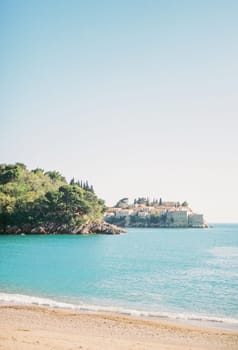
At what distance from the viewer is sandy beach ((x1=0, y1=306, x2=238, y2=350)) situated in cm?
1296

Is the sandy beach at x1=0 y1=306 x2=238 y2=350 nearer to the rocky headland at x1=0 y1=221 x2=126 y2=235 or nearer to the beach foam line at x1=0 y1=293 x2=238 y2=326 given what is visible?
the beach foam line at x1=0 y1=293 x2=238 y2=326

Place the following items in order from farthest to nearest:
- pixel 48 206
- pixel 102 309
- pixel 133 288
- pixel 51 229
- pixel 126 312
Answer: pixel 51 229 < pixel 48 206 < pixel 133 288 < pixel 102 309 < pixel 126 312

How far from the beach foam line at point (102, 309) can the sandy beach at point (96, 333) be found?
125 centimetres

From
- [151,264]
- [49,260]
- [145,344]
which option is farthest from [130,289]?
Answer: [49,260]

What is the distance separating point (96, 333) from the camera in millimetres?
15195

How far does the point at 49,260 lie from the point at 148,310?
98.3ft

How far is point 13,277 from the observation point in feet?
108

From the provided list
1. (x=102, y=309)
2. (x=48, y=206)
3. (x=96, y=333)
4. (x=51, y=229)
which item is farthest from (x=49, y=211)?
(x=96, y=333)

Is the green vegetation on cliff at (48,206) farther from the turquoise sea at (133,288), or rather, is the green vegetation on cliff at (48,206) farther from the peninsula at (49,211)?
the turquoise sea at (133,288)

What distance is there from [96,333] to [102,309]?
17.9 ft

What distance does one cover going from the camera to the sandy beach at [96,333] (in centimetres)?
1296

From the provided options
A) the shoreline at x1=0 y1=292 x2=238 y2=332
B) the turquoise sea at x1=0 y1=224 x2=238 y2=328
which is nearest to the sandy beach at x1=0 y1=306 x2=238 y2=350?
the shoreline at x1=0 y1=292 x2=238 y2=332

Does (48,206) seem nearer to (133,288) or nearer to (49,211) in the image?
(49,211)

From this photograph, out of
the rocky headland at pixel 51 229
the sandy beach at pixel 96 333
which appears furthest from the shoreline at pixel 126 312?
the rocky headland at pixel 51 229
